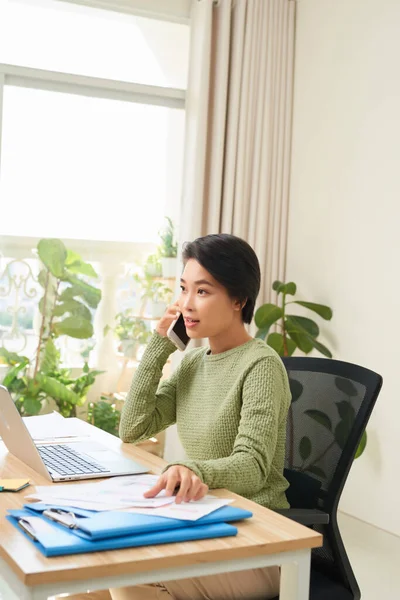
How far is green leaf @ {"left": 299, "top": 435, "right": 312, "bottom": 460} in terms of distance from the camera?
1913 mm

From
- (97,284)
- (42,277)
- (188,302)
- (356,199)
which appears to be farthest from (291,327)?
(188,302)

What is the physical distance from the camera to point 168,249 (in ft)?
15.1

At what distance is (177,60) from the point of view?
462 cm

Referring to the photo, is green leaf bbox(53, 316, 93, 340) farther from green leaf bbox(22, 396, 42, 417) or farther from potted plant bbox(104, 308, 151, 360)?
green leaf bbox(22, 396, 42, 417)

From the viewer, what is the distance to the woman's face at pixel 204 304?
74.5 inches

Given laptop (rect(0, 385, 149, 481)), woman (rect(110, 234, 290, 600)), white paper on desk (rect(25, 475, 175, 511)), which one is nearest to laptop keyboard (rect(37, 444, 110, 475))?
laptop (rect(0, 385, 149, 481))

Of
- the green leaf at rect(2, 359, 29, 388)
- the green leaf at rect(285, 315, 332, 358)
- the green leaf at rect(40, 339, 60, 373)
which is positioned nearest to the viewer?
the green leaf at rect(285, 315, 332, 358)

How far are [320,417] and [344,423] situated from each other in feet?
0.32

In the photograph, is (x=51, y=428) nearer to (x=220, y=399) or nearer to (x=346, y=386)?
(x=220, y=399)

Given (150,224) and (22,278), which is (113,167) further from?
(22,278)

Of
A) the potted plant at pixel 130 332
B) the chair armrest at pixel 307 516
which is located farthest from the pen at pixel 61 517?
the potted plant at pixel 130 332

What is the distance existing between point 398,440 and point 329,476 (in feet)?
6.35

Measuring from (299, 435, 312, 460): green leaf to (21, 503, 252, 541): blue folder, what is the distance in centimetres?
59

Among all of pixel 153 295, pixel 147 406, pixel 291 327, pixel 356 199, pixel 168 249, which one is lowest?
pixel 147 406
